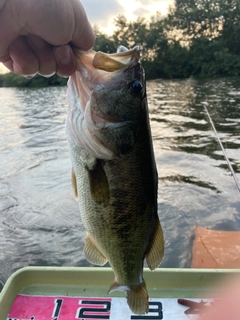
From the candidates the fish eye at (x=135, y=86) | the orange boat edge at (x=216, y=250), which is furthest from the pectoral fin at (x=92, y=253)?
the orange boat edge at (x=216, y=250)

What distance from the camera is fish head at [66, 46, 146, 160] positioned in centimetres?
160

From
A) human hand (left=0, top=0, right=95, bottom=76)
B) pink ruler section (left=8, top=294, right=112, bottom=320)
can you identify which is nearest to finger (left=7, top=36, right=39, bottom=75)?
human hand (left=0, top=0, right=95, bottom=76)

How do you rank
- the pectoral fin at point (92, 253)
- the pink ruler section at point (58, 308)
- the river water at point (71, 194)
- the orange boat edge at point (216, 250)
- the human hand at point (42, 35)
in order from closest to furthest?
the human hand at point (42, 35) < the pectoral fin at point (92, 253) < the pink ruler section at point (58, 308) < the orange boat edge at point (216, 250) < the river water at point (71, 194)

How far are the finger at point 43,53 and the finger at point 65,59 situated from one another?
0.16 ft

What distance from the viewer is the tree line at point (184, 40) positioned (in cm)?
4188

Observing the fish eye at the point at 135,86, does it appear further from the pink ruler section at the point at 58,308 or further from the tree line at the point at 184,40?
the tree line at the point at 184,40

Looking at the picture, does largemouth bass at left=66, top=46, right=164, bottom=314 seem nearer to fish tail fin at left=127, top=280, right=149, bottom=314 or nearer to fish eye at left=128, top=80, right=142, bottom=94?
fish eye at left=128, top=80, right=142, bottom=94

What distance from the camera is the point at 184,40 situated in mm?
49312

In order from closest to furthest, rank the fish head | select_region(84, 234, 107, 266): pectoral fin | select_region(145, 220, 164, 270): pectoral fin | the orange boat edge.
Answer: the fish head, select_region(145, 220, 164, 270): pectoral fin, select_region(84, 234, 107, 266): pectoral fin, the orange boat edge

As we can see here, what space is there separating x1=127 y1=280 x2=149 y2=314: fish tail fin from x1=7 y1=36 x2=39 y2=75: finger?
50.1 inches

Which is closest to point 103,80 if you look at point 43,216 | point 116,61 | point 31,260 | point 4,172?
point 116,61

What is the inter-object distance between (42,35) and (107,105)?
1.36 ft

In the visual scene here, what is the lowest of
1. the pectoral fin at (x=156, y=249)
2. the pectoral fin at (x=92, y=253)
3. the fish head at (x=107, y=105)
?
the pectoral fin at (x=92, y=253)

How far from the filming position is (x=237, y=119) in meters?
11.9
